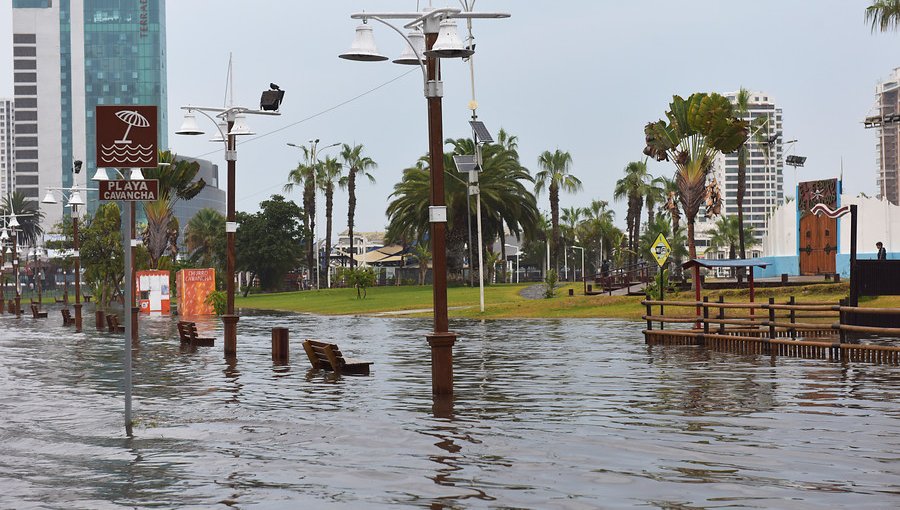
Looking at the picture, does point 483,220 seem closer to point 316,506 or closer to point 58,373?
point 58,373

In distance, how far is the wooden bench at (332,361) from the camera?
2255 cm

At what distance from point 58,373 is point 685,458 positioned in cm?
1698

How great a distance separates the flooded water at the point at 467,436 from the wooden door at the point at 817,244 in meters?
41.6

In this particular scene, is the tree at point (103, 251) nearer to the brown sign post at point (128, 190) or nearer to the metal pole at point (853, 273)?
the metal pole at point (853, 273)

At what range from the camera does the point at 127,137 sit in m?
13.6

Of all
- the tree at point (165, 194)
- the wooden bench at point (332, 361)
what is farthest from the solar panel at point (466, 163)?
the wooden bench at point (332, 361)

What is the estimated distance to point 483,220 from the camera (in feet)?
279

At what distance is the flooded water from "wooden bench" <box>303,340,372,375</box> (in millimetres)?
438

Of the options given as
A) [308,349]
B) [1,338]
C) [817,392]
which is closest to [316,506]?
[817,392]

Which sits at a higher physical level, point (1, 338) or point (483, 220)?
point (483, 220)

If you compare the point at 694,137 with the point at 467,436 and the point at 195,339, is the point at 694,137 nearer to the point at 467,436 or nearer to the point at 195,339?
the point at 195,339

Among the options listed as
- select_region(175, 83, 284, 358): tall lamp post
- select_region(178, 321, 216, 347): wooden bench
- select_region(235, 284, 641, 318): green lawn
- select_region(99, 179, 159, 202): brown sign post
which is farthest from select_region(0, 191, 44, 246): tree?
select_region(99, 179, 159, 202): brown sign post

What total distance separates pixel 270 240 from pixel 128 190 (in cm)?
9707

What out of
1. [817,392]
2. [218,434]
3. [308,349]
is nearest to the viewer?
[218,434]
